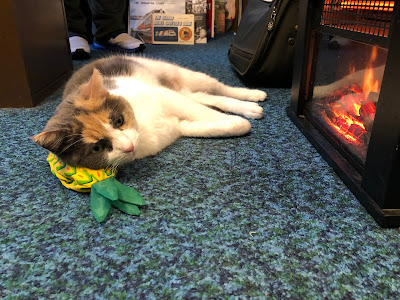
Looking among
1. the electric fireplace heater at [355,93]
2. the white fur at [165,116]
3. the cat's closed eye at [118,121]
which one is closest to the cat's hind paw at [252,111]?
the white fur at [165,116]

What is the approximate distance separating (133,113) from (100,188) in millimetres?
345

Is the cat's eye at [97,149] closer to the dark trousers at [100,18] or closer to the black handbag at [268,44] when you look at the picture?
the black handbag at [268,44]

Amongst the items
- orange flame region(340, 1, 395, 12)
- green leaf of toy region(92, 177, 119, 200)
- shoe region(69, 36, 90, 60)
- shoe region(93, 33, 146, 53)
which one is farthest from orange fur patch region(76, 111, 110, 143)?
shoe region(93, 33, 146, 53)

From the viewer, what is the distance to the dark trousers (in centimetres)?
294

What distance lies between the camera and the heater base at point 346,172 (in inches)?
30.0

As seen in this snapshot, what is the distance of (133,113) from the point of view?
1113 mm

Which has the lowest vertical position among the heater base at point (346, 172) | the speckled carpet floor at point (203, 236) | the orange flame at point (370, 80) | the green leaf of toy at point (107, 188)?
the speckled carpet floor at point (203, 236)

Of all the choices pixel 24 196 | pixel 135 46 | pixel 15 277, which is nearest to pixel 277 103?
pixel 24 196

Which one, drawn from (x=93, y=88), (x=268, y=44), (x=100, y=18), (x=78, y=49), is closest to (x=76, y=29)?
(x=100, y=18)

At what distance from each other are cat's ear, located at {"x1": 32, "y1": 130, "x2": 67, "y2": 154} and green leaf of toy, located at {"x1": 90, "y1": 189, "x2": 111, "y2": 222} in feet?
0.52

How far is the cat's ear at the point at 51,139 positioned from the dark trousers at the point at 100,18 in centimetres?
240

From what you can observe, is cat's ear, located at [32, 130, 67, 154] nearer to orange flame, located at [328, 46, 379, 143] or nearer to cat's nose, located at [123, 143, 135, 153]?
cat's nose, located at [123, 143, 135, 153]

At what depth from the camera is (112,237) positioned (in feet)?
2.52

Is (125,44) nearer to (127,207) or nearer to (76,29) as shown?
(76,29)
